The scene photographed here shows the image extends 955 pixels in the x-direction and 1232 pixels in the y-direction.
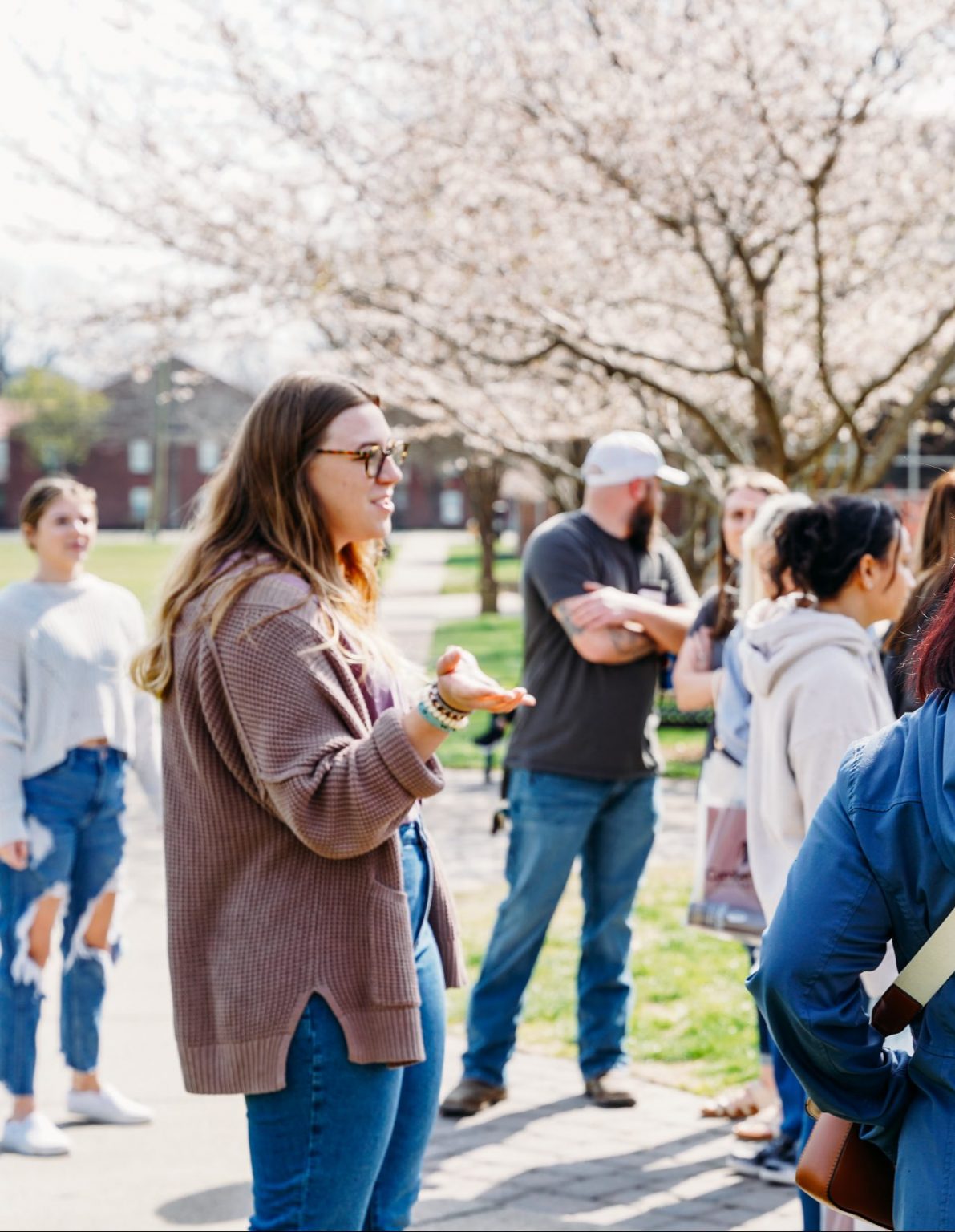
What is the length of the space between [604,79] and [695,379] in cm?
471

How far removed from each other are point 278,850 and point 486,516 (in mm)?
27589

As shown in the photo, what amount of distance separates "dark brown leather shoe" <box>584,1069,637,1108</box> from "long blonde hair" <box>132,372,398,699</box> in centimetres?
283

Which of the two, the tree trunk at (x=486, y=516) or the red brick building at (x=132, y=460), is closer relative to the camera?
the tree trunk at (x=486, y=516)

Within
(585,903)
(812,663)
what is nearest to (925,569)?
(812,663)

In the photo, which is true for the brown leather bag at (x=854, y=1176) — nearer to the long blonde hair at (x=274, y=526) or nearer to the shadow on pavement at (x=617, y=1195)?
the long blonde hair at (x=274, y=526)

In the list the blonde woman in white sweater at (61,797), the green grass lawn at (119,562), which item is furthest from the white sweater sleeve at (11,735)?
the green grass lawn at (119,562)

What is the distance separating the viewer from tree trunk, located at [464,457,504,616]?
98.8 feet

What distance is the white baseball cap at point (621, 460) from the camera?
5.30m

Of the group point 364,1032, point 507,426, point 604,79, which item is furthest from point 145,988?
point 507,426

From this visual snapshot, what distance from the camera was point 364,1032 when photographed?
2.57m

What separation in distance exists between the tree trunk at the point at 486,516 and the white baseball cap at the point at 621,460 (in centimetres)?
2456

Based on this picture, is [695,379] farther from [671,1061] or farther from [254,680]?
[254,680]

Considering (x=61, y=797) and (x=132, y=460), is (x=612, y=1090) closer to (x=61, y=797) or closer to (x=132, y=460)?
(x=61, y=797)

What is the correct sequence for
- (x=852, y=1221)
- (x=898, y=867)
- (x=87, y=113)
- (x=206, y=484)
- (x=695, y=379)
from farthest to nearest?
(x=695, y=379), (x=87, y=113), (x=852, y=1221), (x=206, y=484), (x=898, y=867)
